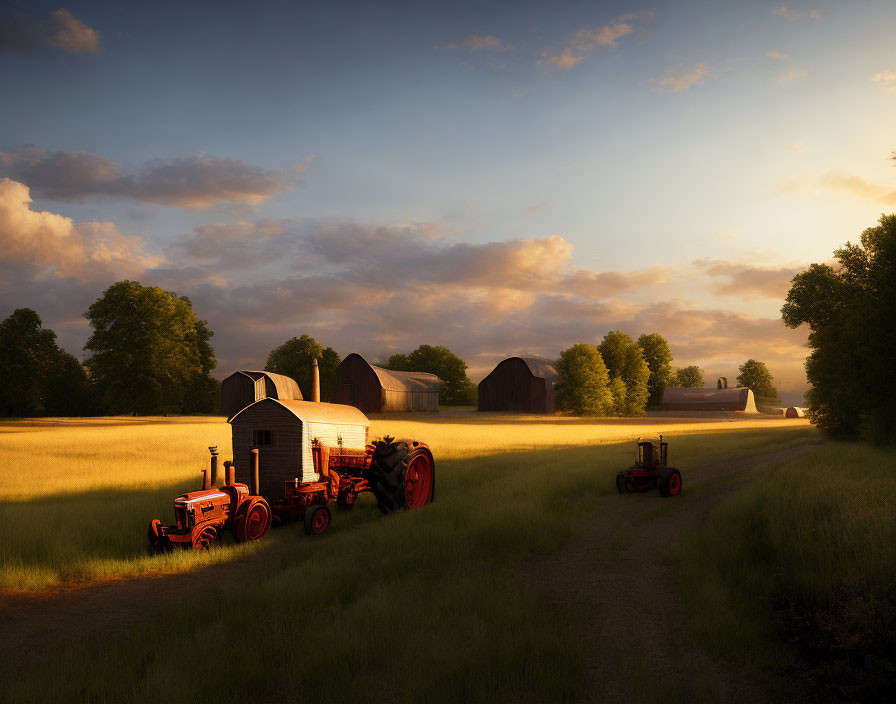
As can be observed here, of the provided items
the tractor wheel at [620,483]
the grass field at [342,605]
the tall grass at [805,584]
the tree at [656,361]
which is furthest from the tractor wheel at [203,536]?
the tree at [656,361]

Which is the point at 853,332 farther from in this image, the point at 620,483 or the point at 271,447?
the point at 271,447

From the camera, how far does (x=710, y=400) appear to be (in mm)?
87812

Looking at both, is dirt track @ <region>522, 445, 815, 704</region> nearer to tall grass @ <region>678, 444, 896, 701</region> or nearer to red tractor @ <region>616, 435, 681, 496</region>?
tall grass @ <region>678, 444, 896, 701</region>

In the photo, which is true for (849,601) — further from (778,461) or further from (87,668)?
(778,461)

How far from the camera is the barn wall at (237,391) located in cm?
5609

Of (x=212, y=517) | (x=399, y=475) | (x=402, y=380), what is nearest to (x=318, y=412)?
(x=399, y=475)

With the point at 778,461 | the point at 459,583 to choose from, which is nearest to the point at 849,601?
the point at 459,583

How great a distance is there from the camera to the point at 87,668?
22.3 ft

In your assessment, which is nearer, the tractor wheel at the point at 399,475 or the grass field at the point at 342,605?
the grass field at the point at 342,605

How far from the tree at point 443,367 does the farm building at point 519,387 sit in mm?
28295

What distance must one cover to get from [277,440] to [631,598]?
943 cm

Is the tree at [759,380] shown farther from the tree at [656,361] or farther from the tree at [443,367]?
the tree at [443,367]

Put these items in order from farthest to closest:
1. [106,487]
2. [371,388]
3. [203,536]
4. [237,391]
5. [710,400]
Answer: [710,400], [371,388], [237,391], [106,487], [203,536]

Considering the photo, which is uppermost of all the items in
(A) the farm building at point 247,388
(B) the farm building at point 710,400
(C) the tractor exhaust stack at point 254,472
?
(A) the farm building at point 247,388
